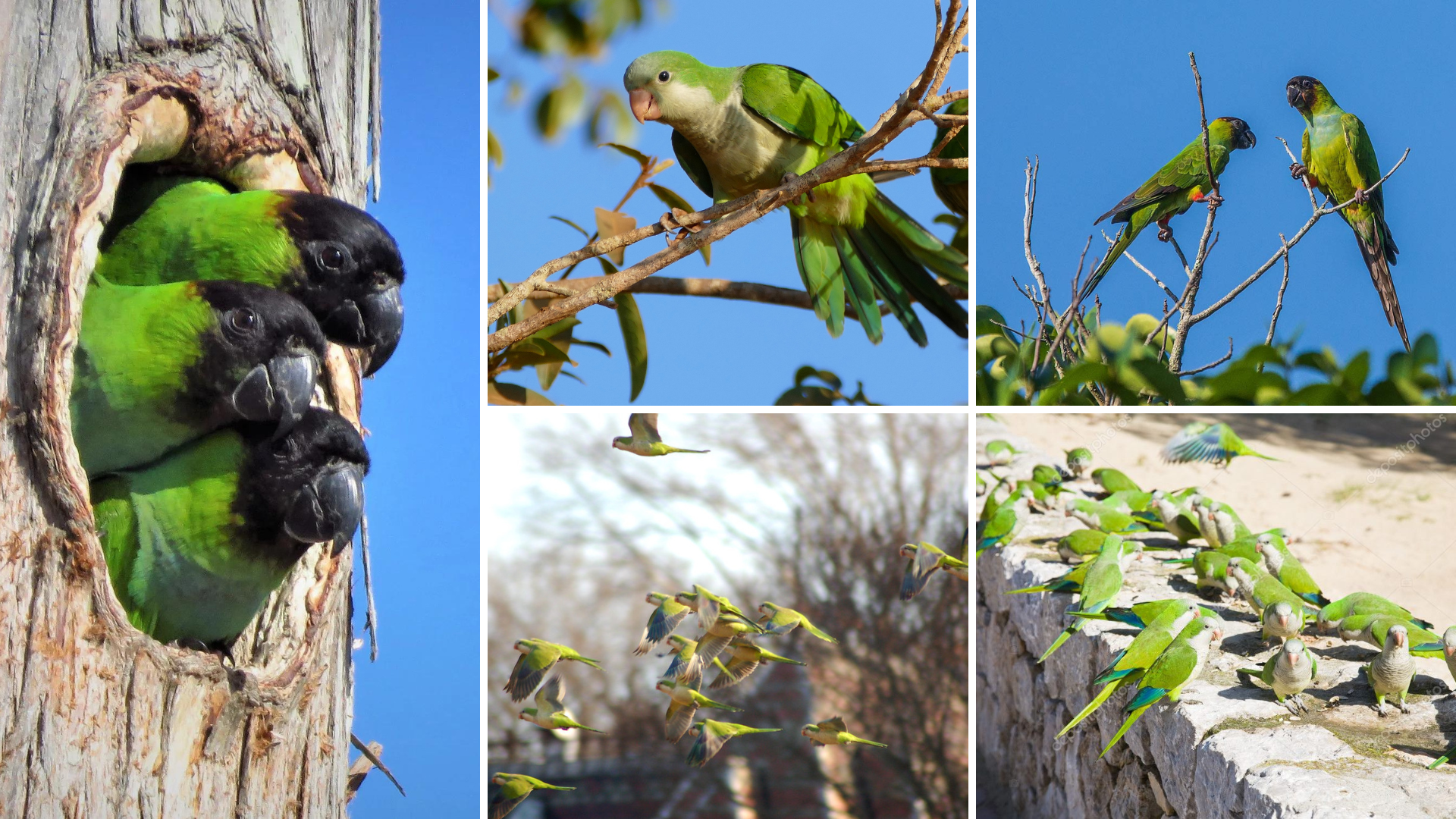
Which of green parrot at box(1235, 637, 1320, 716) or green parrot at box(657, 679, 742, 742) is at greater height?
green parrot at box(1235, 637, 1320, 716)

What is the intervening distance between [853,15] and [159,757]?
1.24 m

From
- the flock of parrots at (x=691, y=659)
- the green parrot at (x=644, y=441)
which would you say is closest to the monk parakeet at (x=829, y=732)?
the flock of parrots at (x=691, y=659)

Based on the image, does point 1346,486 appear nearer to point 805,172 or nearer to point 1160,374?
point 1160,374

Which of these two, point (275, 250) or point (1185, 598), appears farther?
point (1185, 598)

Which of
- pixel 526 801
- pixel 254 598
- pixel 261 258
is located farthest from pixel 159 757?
pixel 526 801

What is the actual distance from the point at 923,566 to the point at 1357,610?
603 mm

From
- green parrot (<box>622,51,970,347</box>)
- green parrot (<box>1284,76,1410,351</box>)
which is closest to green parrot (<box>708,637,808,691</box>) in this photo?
green parrot (<box>622,51,970,347</box>)

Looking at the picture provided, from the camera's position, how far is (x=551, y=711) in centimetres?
149

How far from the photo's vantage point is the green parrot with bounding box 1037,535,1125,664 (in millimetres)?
1180

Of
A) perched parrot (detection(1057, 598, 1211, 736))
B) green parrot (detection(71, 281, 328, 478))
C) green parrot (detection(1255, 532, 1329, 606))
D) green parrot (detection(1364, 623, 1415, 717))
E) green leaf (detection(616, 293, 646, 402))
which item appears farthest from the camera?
green leaf (detection(616, 293, 646, 402))

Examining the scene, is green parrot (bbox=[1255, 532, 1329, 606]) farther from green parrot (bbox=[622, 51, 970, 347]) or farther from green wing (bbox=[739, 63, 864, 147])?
green wing (bbox=[739, 63, 864, 147])

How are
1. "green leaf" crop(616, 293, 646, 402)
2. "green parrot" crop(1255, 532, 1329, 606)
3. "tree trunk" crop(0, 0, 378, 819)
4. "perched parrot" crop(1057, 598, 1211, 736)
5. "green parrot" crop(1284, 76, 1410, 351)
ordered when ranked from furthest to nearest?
"green leaf" crop(616, 293, 646, 402) < "green parrot" crop(1284, 76, 1410, 351) < "green parrot" crop(1255, 532, 1329, 606) < "perched parrot" crop(1057, 598, 1211, 736) < "tree trunk" crop(0, 0, 378, 819)

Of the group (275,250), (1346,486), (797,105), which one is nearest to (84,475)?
(275,250)

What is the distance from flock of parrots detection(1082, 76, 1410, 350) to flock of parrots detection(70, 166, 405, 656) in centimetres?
105
